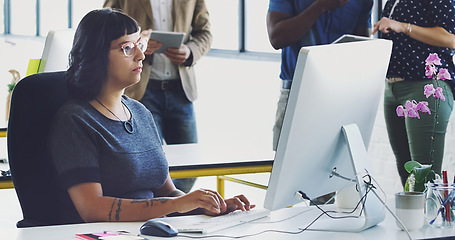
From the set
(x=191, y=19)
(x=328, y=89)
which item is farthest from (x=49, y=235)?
(x=191, y=19)

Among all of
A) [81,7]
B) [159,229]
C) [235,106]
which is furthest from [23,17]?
[159,229]

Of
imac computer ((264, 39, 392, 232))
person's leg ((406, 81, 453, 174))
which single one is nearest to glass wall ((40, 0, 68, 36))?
person's leg ((406, 81, 453, 174))

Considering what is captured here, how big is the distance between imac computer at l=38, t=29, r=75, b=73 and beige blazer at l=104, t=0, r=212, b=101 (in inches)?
30.2

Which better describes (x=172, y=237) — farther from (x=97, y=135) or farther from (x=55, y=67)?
(x=55, y=67)

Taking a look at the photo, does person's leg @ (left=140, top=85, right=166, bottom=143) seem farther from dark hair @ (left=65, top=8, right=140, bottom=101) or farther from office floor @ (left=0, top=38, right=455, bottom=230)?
office floor @ (left=0, top=38, right=455, bottom=230)

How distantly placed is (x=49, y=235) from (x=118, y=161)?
0.33 metres

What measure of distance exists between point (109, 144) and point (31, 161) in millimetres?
206

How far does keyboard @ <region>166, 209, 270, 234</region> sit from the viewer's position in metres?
1.40

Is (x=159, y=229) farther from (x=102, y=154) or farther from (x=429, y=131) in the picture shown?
(x=429, y=131)

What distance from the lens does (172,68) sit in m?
3.00

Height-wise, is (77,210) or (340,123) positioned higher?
(340,123)

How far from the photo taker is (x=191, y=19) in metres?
3.14

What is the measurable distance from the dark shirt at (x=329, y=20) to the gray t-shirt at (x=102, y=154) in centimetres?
98

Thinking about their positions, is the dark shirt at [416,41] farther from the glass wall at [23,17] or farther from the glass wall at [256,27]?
the glass wall at [23,17]
